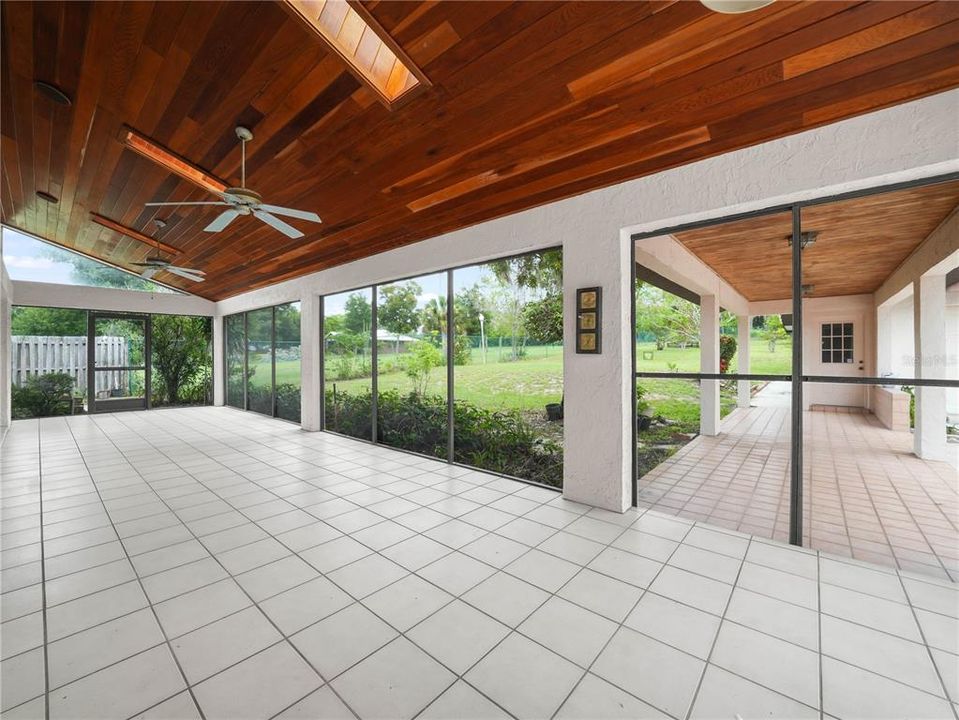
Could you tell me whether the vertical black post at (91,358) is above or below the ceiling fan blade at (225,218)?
below

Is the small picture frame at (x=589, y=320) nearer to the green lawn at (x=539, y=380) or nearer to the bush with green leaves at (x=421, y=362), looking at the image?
the green lawn at (x=539, y=380)

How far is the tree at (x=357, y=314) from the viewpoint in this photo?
590 cm

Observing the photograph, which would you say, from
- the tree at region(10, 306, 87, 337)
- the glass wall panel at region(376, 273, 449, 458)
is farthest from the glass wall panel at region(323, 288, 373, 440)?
the tree at region(10, 306, 87, 337)

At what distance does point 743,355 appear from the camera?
300cm

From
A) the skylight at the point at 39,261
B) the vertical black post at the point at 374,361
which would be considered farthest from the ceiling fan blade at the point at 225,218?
the skylight at the point at 39,261

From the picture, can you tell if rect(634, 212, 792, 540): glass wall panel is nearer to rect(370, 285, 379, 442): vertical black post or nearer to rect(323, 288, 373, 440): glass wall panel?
rect(370, 285, 379, 442): vertical black post

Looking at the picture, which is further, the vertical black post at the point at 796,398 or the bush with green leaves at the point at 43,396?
the bush with green leaves at the point at 43,396

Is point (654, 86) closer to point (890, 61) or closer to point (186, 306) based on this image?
point (890, 61)

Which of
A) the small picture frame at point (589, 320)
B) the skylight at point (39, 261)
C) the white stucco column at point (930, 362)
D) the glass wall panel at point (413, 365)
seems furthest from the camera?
the skylight at point (39, 261)

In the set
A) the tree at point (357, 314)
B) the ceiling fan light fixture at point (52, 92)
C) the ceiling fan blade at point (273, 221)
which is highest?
the ceiling fan light fixture at point (52, 92)

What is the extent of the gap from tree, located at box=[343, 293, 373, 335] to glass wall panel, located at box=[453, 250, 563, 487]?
178 centimetres

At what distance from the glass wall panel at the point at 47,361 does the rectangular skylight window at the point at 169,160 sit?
753 cm

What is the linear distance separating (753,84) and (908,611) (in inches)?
109

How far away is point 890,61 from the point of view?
1.88m
